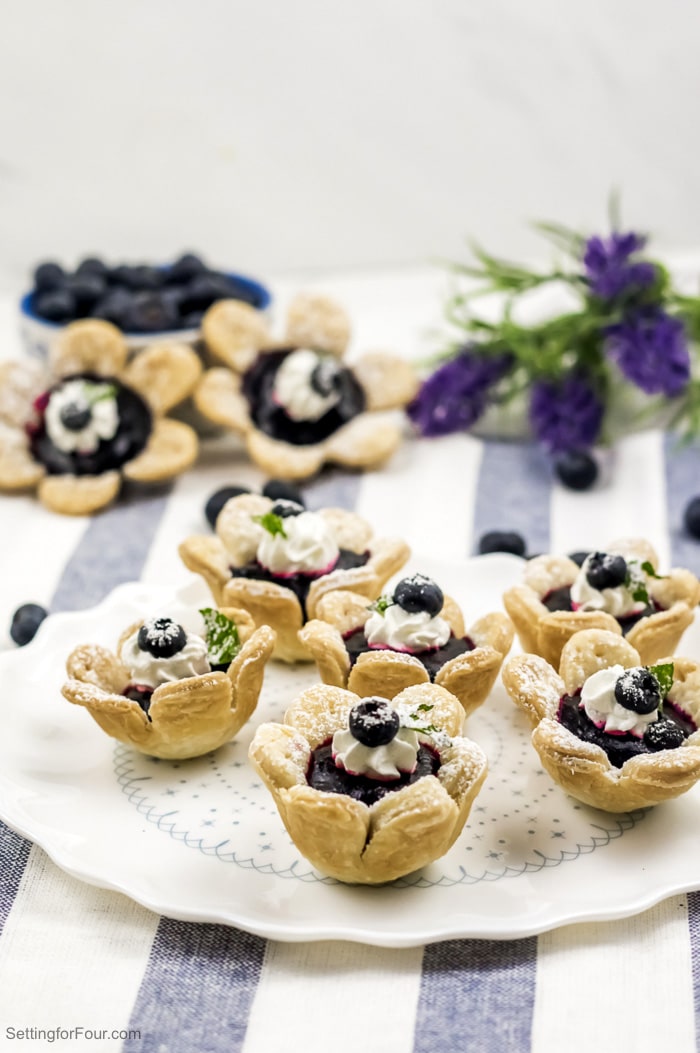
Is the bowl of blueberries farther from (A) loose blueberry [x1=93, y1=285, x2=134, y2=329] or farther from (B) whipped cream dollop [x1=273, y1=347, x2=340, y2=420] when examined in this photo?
(B) whipped cream dollop [x1=273, y1=347, x2=340, y2=420]

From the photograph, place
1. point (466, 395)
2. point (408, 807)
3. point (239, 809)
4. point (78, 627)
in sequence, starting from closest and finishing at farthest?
point (408, 807) < point (239, 809) < point (78, 627) < point (466, 395)

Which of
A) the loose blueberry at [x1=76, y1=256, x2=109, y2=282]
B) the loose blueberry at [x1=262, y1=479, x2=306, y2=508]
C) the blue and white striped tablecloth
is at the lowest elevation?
the blue and white striped tablecloth

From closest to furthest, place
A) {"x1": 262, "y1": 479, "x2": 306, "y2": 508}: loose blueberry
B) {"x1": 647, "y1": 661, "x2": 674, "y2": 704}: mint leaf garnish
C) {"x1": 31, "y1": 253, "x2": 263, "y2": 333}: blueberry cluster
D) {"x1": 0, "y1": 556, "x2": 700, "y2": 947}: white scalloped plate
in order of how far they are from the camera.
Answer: {"x1": 0, "y1": 556, "x2": 700, "y2": 947}: white scalloped plate, {"x1": 647, "y1": 661, "x2": 674, "y2": 704}: mint leaf garnish, {"x1": 262, "y1": 479, "x2": 306, "y2": 508}: loose blueberry, {"x1": 31, "y1": 253, "x2": 263, "y2": 333}: blueberry cluster

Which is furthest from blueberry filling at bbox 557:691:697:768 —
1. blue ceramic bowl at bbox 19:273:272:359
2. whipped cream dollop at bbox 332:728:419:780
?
blue ceramic bowl at bbox 19:273:272:359

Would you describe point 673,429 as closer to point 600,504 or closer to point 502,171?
point 600,504

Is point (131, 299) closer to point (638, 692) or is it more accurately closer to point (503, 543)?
point (503, 543)

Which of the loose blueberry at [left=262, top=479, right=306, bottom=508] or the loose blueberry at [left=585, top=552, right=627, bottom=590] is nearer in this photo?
the loose blueberry at [left=585, top=552, right=627, bottom=590]

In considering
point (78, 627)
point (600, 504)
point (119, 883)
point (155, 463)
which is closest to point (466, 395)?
point (600, 504)
